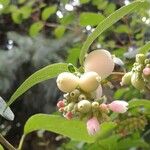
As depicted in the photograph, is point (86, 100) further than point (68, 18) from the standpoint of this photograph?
No

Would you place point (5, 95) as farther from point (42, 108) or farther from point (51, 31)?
point (51, 31)

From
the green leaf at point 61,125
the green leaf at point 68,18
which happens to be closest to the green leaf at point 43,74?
the green leaf at point 61,125

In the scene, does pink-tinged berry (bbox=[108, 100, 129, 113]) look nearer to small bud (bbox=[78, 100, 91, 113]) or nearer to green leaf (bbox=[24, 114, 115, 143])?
small bud (bbox=[78, 100, 91, 113])

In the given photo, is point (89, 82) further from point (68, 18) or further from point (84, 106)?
point (68, 18)

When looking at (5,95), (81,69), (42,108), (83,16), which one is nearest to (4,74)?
(5,95)

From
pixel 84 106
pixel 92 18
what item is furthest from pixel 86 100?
pixel 92 18

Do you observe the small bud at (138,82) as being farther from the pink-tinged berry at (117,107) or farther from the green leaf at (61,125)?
the green leaf at (61,125)
